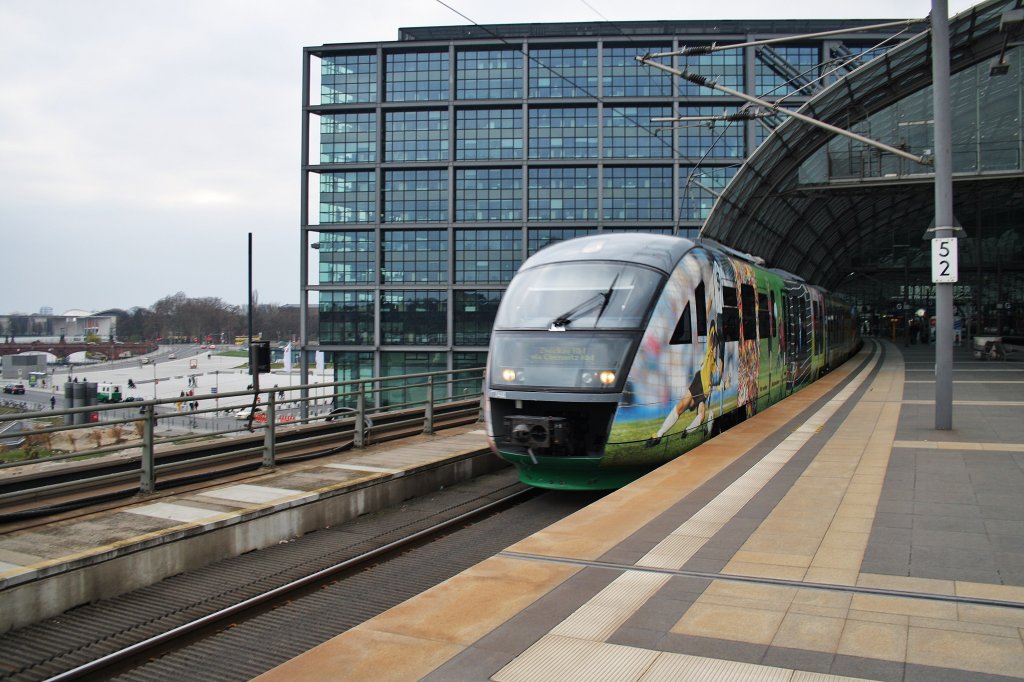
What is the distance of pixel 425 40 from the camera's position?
51.5 meters

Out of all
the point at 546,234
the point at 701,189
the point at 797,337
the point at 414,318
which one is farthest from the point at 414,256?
the point at 797,337

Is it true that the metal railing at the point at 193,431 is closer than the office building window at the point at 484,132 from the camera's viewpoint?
Yes

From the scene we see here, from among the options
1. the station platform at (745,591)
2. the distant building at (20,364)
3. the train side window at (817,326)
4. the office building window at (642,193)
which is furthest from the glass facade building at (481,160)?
the station platform at (745,591)

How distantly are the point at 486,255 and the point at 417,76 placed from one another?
44.0 ft

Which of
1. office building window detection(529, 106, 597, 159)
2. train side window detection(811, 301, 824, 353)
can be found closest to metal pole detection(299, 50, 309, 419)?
office building window detection(529, 106, 597, 159)

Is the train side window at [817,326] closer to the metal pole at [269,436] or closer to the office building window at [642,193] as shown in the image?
the metal pole at [269,436]

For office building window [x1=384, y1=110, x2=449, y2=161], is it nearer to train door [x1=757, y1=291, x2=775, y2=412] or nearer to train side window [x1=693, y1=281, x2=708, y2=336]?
train door [x1=757, y1=291, x2=775, y2=412]

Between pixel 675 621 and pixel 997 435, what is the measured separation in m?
8.83

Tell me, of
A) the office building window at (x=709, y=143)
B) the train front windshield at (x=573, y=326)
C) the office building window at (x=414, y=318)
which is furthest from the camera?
the office building window at (x=414, y=318)

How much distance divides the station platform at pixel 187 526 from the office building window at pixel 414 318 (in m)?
39.8

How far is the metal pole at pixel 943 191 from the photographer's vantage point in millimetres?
11172

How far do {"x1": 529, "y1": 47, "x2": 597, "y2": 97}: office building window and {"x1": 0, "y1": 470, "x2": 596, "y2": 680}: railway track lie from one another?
44873mm

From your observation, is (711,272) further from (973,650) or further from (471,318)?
(471,318)

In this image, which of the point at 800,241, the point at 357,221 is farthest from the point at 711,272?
the point at 357,221
